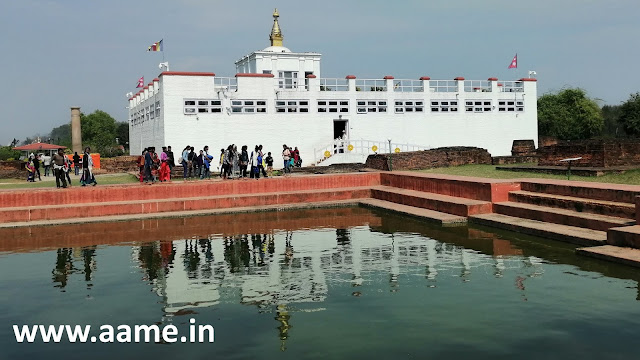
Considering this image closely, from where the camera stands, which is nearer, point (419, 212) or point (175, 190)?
point (419, 212)

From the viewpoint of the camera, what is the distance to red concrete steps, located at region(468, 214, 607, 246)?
32.4 ft

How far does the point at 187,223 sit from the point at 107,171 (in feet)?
56.0

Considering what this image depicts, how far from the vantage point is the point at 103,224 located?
14.7m

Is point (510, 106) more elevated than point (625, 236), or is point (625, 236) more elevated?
point (510, 106)

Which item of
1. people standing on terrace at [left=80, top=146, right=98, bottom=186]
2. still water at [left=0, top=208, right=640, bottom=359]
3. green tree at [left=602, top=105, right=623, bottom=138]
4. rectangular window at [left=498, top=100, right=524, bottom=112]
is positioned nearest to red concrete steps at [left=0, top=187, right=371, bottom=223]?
still water at [left=0, top=208, right=640, bottom=359]

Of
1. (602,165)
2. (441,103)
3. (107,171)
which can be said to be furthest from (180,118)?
(602,165)

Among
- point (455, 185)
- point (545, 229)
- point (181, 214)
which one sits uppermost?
point (455, 185)

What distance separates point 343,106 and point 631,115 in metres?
29.4

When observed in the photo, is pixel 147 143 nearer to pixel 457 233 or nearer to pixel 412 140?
pixel 412 140

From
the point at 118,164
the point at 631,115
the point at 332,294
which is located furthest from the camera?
the point at 631,115

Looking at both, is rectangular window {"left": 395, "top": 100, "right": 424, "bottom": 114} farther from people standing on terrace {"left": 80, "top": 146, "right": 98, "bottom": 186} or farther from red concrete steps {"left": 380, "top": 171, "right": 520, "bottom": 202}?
people standing on terrace {"left": 80, "top": 146, "right": 98, "bottom": 186}

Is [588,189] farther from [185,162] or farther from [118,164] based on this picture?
[118,164]

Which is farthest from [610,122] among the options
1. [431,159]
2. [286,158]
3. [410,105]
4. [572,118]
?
[286,158]

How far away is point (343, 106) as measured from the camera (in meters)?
34.1
